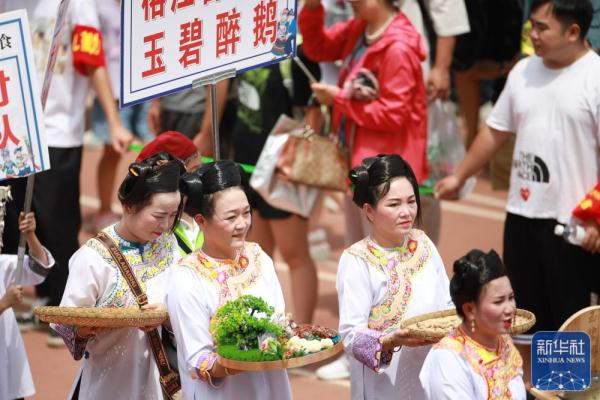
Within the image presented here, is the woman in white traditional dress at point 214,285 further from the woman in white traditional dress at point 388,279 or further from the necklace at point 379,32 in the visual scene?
the necklace at point 379,32

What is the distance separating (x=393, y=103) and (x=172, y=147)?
1449mm

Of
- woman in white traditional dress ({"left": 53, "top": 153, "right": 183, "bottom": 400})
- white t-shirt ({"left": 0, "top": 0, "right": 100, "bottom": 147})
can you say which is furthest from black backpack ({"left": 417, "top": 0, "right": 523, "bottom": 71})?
woman in white traditional dress ({"left": 53, "top": 153, "right": 183, "bottom": 400})

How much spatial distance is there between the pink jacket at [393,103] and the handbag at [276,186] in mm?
419

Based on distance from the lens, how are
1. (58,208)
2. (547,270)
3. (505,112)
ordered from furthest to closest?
(58,208) < (505,112) < (547,270)

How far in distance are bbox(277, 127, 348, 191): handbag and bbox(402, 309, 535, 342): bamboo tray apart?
241cm

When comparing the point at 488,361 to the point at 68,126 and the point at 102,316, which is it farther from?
the point at 68,126

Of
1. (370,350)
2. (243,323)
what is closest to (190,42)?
(243,323)

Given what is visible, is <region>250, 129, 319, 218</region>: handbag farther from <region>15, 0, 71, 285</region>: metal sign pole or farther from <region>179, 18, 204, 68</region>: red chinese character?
<region>15, 0, 71, 285</region>: metal sign pole

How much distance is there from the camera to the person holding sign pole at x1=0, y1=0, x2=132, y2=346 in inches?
306

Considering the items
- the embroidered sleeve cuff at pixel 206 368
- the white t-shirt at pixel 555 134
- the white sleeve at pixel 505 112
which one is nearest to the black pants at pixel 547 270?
the white t-shirt at pixel 555 134

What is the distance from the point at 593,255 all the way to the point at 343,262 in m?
1.93

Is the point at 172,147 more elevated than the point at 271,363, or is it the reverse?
the point at 172,147

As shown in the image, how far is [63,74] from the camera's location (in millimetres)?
7871

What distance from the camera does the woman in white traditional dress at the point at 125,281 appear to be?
5301 mm
